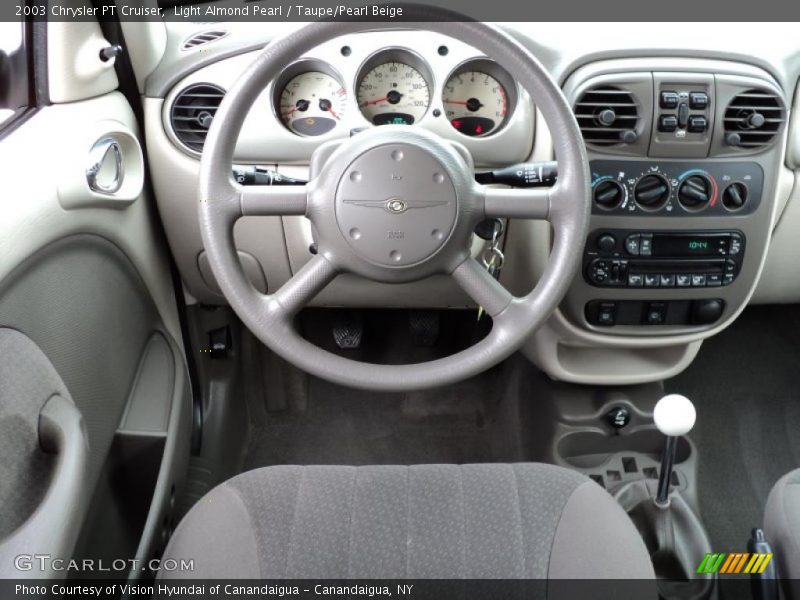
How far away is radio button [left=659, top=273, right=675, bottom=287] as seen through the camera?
139cm

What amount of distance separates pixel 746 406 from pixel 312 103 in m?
1.47

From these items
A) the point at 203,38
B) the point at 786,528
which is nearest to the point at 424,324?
the point at 203,38

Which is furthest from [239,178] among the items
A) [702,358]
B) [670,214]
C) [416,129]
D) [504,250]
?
[702,358]

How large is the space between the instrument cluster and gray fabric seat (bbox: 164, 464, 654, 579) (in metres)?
0.68

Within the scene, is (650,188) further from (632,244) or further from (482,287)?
(482,287)

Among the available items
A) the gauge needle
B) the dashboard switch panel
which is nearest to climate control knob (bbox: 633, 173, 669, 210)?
the dashboard switch panel

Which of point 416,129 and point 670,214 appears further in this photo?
point 670,214

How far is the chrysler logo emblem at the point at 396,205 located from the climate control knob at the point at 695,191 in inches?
25.9

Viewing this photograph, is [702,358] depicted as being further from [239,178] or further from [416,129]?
[239,178]

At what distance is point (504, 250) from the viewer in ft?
4.91

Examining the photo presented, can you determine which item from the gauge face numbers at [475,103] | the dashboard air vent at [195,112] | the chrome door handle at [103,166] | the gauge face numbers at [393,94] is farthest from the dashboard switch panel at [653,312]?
the chrome door handle at [103,166]

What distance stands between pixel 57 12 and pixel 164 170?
34cm

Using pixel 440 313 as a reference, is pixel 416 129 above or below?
above

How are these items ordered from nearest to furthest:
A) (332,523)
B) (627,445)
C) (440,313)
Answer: (332,523)
(627,445)
(440,313)
